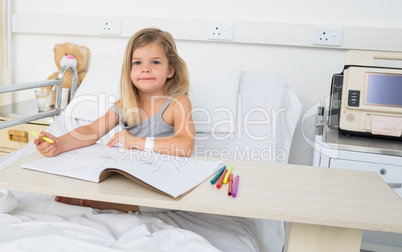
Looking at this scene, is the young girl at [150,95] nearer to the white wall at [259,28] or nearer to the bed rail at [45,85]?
the bed rail at [45,85]

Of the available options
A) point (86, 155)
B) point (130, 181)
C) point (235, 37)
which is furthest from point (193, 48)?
point (130, 181)

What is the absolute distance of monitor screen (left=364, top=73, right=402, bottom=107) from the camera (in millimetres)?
1514

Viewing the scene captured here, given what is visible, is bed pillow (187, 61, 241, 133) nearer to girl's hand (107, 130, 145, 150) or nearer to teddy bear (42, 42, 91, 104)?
girl's hand (107, 130, 145, 150)

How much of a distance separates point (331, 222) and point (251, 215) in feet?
0.48

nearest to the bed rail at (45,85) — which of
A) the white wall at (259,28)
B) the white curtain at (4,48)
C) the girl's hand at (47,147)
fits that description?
the white wall at (259,28)

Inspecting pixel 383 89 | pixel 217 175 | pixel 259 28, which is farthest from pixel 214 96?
pixel 217 175

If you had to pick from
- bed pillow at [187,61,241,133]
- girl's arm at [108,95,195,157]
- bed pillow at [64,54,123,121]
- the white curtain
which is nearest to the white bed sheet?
girl's arm at [108,95,195,157]

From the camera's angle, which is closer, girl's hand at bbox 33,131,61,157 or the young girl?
girl's hand at bbox 33,131,61,157

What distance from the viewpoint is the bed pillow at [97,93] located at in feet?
5.77

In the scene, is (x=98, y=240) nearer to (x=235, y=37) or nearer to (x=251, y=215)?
(x=251, y=215)

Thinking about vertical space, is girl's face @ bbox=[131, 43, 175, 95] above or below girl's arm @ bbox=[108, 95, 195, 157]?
above

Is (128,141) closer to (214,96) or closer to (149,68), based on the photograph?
(149,68)

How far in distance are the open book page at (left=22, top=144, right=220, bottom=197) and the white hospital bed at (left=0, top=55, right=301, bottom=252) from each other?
0.36 feet

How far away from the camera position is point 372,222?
722 mm
